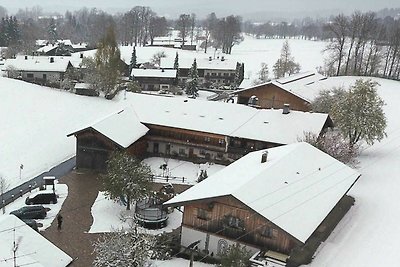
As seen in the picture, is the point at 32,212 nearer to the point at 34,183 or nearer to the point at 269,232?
the point at 34,183

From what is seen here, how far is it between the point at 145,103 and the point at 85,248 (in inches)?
849

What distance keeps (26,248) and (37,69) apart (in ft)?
183

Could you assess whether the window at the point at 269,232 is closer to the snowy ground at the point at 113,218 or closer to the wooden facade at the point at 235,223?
the wooden facade at the point at 235,223

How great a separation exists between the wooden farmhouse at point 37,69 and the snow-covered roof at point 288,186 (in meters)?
48.4

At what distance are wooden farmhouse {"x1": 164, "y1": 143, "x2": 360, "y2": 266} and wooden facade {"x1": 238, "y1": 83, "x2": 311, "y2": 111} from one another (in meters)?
24.3

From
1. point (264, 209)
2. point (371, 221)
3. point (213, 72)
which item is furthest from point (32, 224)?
point (213, 72)

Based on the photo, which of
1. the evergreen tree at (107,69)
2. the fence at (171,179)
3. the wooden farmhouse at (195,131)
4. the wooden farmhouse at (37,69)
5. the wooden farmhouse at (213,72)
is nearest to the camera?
the fence at (171,179)

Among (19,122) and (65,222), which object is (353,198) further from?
(19,122)

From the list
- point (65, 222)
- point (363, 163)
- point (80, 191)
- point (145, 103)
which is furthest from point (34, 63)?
point (363, 163)

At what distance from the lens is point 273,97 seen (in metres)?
53.2

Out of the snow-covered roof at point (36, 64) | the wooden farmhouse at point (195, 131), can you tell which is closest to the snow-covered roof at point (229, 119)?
the wooden farmhouse at point (195, 131)

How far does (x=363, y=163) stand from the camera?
3866 centimetres

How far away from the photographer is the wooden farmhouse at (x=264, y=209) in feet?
75.1

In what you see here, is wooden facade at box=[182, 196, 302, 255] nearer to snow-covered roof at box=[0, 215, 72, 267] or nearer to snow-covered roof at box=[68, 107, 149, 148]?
snow-covered roof at box=[0, 215, 72, 267]
